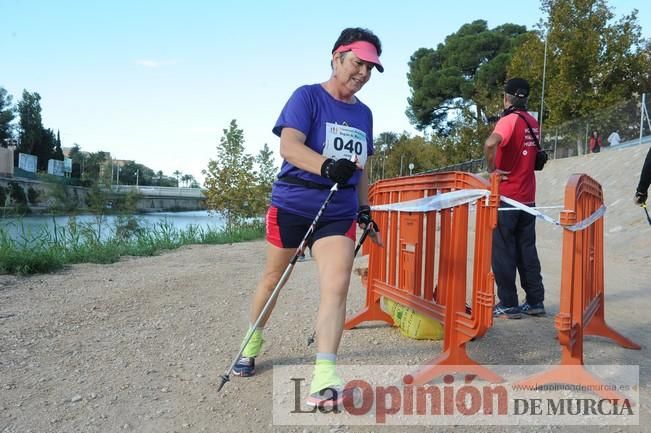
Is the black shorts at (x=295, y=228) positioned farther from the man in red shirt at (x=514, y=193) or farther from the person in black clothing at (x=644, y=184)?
the person in black clothing at (x=644, y=184)

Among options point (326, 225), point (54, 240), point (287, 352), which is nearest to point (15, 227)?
point (54, 240)

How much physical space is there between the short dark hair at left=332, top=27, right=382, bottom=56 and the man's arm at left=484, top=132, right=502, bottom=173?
183 centimetres

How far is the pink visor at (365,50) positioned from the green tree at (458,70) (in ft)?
161

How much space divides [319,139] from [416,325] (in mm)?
1881

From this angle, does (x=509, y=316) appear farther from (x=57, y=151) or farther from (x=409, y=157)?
(x=57, y=151)

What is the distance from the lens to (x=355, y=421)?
2973mm

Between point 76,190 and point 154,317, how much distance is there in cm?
2049

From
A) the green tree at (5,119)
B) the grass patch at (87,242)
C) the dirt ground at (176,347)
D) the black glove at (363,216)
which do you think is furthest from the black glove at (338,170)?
the green tree at (5,119)

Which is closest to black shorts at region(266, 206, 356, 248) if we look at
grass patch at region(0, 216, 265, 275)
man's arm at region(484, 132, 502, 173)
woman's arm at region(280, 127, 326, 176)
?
woman's arm at region(280, 127, 326, 176)

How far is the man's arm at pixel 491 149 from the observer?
4.91 metres

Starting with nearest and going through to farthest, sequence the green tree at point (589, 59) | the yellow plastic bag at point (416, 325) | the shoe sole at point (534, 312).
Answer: the yellow plastic bag at point (416, 325)
the shoe sole at point (534, 312)
the green tree at point (589, 59)

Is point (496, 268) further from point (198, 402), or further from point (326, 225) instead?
point (198, 402)

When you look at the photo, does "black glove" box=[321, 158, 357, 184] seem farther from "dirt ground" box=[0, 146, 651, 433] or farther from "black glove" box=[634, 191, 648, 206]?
"black glove" box=[634, 191, 648, 206]

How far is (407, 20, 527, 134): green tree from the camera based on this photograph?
52.6 m
